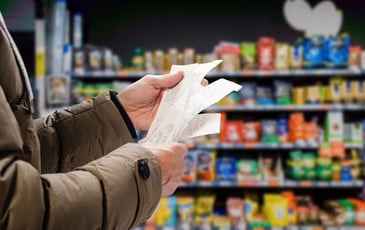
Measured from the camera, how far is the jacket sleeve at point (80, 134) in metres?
1.16

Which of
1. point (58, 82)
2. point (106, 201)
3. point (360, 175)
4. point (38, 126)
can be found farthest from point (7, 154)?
point (360, 175)

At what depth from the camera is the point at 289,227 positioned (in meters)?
3.32

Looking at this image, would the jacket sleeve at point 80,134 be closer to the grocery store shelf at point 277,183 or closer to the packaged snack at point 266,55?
the grocery store shelf at point 277,183

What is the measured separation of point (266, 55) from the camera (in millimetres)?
3408

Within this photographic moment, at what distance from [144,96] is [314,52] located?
244 centimetres

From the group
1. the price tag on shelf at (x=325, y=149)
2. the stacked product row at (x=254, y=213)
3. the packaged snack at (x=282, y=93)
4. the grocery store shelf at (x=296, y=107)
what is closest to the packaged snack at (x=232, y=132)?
the grocery store shelf at (x=296, y=107)

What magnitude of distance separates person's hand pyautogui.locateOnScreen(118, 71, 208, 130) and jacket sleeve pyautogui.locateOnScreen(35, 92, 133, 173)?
0.21 feet

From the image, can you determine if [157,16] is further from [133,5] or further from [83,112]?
[83,112]

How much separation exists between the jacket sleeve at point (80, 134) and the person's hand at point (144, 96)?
65 millimetres

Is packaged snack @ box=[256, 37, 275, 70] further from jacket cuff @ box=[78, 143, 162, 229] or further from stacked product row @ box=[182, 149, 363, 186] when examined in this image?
jacket cuff @ box=[78, 143, 162, 229]

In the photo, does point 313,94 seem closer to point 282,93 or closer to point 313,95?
point 313,95

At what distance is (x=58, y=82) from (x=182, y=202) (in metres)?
1.37

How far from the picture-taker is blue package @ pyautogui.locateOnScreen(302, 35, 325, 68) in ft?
11.1

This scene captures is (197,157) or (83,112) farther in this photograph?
(197,157)
